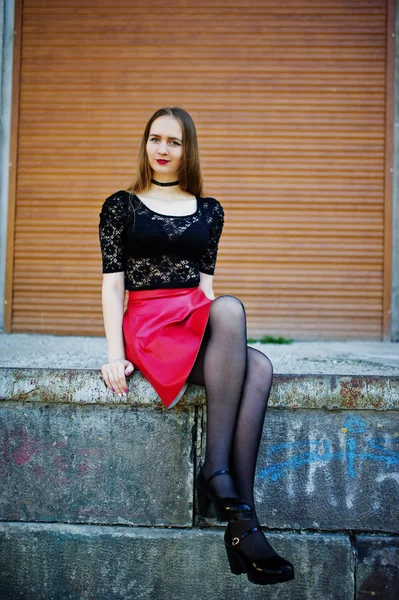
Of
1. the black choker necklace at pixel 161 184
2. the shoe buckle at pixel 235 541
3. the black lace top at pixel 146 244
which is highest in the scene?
the black choker necklace at pixel 161 184

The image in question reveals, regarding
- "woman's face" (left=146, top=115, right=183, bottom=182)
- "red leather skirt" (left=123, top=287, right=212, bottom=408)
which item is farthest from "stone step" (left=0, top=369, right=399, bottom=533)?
"woman's face" (left=146, top=115, right=183, bottom=182)

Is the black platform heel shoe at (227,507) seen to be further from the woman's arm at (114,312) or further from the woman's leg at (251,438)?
the woman's arm at (114,312)

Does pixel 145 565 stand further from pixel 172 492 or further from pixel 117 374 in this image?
pixel 117 374

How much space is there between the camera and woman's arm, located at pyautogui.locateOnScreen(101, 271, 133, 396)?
7.10 feet

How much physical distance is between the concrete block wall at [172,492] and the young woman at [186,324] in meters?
0.16

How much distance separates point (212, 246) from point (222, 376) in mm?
776

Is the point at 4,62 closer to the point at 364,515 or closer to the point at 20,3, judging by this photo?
the point at 20,3

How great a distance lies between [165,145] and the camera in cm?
244

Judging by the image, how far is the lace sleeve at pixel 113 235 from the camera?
234 cm

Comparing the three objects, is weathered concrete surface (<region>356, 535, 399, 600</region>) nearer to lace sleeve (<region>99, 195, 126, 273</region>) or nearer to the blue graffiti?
the blue graffiti

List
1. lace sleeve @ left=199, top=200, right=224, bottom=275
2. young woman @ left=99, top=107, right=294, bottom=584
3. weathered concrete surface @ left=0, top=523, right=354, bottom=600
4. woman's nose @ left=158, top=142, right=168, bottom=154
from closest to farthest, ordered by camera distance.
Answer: young woman @ left=99, top=107, right=294, bottom=584, weathered concrete surface @ left=0, top=523, right=354, bottom=600, woman's nose @ left=158, top=142, right=168, bottom=154, lace sleeve @ left=199, top=200, right=224, bottom=275

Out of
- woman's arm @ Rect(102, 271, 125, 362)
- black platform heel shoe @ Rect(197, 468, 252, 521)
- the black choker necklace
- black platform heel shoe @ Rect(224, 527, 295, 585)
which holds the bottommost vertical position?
black platform heel shoe @ Rect(224, 527, 295, 585)

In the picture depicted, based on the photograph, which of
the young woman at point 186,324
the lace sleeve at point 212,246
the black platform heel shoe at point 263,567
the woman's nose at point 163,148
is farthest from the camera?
the lace sleeve at point 212,246

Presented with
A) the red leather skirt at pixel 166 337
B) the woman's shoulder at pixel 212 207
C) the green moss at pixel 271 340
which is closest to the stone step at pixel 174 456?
the red leather skirt at pixel 166 337
